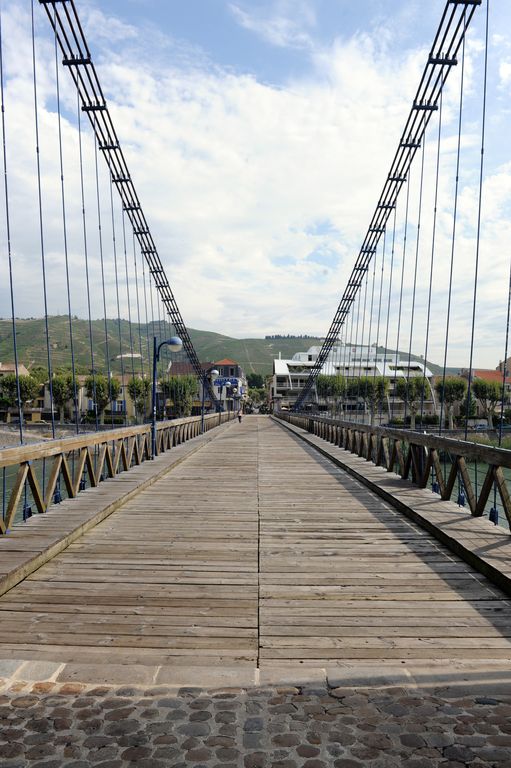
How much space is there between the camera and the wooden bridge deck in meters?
3.31

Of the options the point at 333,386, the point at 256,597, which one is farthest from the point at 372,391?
the point at 256,597

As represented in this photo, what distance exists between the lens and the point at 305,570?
489 centimetres

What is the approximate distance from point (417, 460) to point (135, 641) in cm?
613

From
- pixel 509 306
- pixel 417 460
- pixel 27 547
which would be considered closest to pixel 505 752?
pixel 27 547

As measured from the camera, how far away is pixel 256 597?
165 inches

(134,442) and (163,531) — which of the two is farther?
(134,442)

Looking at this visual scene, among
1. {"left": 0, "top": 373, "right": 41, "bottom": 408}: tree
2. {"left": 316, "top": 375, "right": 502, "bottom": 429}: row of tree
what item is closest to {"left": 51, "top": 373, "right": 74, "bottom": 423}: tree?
{"left": 0, "top": 373, "right": 41, "bottom": 408}: tree

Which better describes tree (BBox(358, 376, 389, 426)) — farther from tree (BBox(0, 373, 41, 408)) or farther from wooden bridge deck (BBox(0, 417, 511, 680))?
tree (BBox(0, 373, 41, 408))

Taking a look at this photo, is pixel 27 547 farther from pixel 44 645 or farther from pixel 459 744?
pixel 459 744

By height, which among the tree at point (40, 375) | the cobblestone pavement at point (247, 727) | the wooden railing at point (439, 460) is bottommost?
the cobblestone pavement at point (247, 727)

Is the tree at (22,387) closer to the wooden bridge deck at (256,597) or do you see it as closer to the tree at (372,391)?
the tree at (372,391)

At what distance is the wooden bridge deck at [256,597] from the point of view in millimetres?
3307

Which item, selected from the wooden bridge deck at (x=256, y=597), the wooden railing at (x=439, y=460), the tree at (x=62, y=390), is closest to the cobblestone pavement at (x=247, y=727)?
the wooden bridge deck at (x=256, y=597)

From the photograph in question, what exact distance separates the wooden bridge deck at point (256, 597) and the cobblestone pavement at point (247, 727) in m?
0.39
